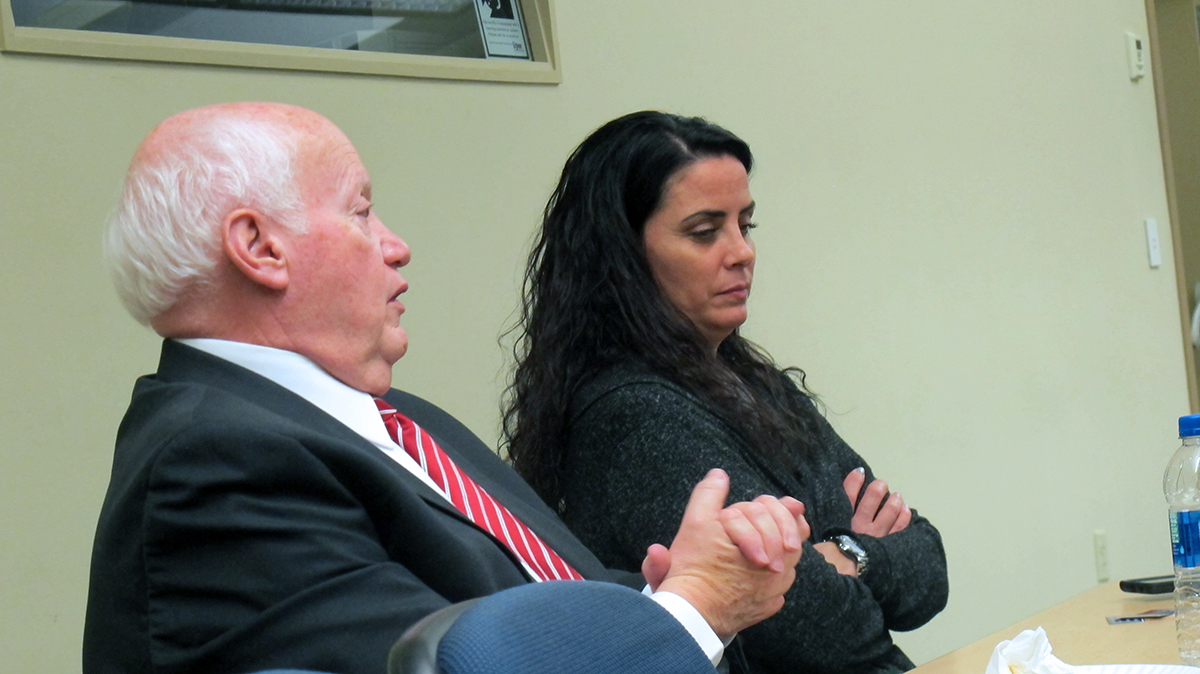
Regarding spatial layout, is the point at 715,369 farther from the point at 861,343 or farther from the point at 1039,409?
the point at 1039,409

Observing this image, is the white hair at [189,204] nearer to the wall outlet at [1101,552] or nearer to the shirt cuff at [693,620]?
the shirt cuff at [693,620]

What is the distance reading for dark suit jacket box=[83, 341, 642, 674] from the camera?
1.01 metres

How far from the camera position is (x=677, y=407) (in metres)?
1.67

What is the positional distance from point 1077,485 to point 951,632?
880mm

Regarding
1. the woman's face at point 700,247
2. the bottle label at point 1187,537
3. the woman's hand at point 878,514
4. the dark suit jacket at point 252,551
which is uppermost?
the woman's face at point 700,247

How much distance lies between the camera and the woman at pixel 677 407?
1612 millimetres

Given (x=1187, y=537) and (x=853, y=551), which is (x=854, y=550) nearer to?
(x=853, y=551)

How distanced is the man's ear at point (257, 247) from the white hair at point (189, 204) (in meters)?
0.01

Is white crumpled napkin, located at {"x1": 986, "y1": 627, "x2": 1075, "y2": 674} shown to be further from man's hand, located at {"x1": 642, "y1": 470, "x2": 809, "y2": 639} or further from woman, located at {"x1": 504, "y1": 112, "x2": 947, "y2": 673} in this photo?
woman, located at {"x1": 504, "y1": 112, "x2": 947, "y2": 673}

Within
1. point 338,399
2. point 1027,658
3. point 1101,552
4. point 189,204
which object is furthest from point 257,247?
point 1101,552

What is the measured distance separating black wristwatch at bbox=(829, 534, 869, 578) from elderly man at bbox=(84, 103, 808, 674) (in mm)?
359

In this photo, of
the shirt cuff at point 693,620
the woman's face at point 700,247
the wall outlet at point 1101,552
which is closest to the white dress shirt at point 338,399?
the shirt cuff at point 693,620

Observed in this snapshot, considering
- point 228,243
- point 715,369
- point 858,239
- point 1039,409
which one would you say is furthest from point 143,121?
point 1039,409

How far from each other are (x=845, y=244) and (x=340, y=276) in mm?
2089
